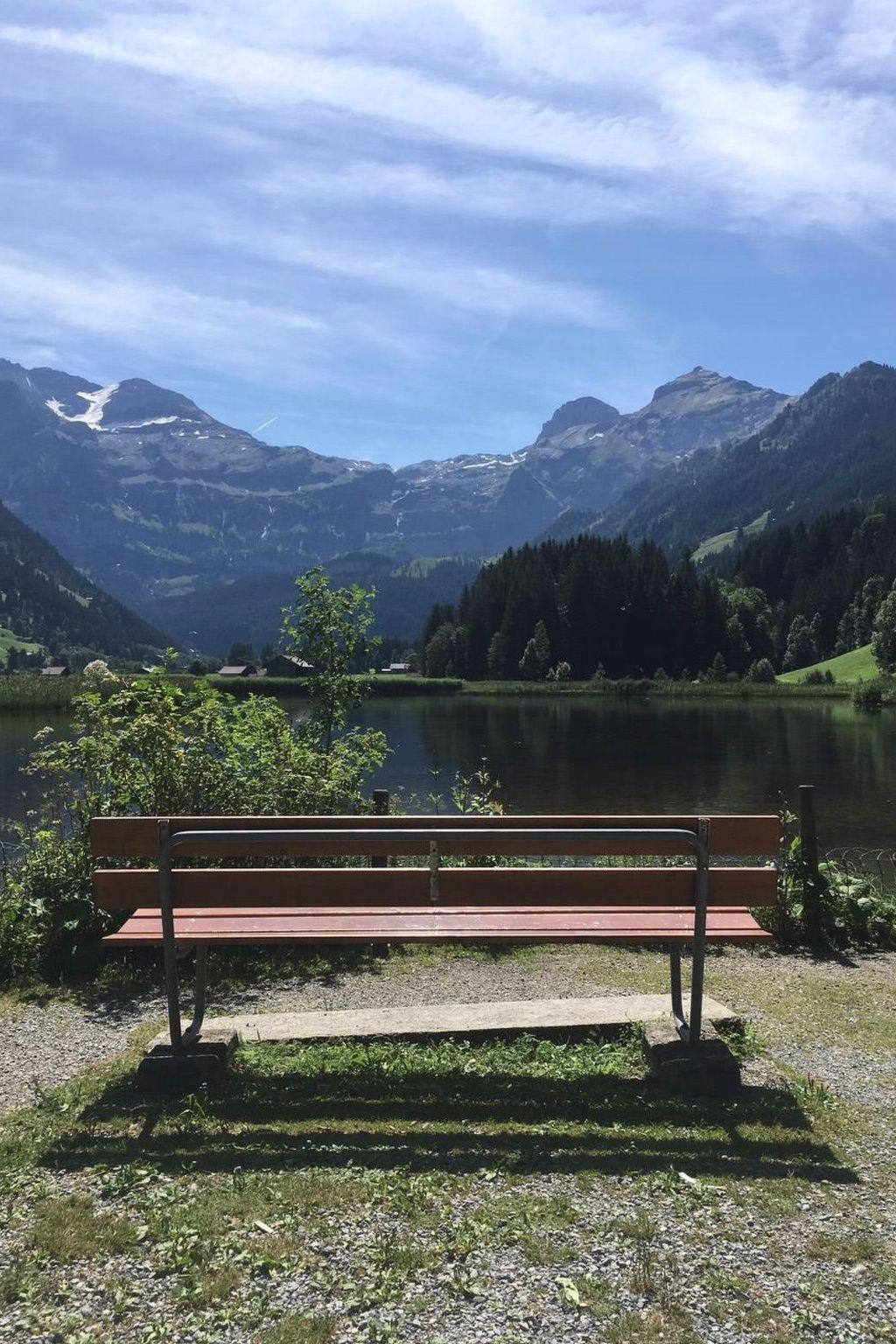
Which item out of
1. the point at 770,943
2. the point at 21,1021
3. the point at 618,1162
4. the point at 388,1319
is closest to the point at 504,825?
the point at 618,1162

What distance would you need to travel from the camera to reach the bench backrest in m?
6.38

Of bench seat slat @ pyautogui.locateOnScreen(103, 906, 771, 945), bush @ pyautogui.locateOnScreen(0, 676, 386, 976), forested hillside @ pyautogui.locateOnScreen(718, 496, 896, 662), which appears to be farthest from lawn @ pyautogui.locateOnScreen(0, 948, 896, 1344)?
forested hillside @ pyautogui.locateOnScreen(718, 496, 896, 662)

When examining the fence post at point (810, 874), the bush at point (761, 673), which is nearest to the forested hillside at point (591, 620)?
the bush at point (761, 673)

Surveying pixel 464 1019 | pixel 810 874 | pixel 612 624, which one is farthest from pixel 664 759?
pixel 612 624

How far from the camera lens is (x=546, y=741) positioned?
6475 cm

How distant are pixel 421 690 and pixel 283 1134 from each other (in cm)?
13299

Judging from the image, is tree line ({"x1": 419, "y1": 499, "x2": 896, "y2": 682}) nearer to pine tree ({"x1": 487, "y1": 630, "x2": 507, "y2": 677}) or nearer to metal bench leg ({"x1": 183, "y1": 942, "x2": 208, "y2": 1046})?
pine tree ({"x1": 487, "y1": 630, "x2": 507, "y2": 677})

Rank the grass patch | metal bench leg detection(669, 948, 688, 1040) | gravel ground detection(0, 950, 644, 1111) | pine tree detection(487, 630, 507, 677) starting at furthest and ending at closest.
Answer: pine tree detection(487, 630, 507, 677) → gravel ground detection(0, 950, 644, 1111) → metal bench leg detection(669, 948, 688, 1040) → the grass patch

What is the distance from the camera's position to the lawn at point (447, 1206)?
161 inches

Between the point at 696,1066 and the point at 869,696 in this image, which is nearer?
the point at 696,1066

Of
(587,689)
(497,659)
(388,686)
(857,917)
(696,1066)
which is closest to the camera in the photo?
(696,1066)

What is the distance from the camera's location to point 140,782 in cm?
1175

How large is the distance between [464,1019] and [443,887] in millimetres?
1659

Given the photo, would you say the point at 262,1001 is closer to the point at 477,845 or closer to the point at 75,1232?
the point at 477,845
